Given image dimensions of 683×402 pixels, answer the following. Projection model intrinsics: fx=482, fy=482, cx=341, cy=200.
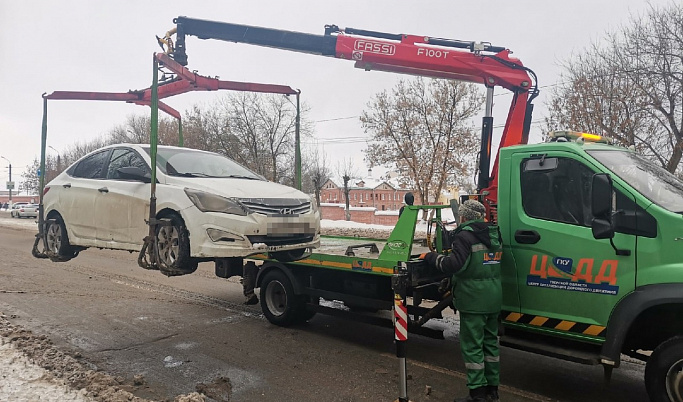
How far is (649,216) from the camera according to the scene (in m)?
3.71

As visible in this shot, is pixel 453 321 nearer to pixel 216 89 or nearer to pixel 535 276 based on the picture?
pixel 535 276

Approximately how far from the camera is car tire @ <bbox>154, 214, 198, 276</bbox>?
4.82m

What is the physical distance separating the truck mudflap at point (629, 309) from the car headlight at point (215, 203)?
3.37m

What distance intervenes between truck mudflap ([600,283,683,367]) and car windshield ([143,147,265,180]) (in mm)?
4150

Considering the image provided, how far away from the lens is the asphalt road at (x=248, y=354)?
4.52 metres

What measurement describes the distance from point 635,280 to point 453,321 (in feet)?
10.9

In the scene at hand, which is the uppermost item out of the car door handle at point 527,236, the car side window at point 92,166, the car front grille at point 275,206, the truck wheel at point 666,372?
the car side window at point 92,166

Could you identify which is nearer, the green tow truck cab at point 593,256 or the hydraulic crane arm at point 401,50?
the green tow truck cab at point 593,256

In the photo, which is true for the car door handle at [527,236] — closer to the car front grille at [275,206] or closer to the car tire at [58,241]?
the car front grille at [275,206]

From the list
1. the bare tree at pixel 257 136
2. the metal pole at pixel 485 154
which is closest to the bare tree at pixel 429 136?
the bare tree at pixel 257 136

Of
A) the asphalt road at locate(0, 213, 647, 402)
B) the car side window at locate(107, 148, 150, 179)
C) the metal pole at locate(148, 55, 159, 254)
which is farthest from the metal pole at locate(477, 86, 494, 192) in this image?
the car side window at locate(107, 148, 150, 179)

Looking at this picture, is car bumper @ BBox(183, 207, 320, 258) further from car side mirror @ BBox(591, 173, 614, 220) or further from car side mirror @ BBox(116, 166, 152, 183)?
car side mirror @ BBox(591, 173, 614, 220)

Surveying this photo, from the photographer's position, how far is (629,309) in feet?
12.2

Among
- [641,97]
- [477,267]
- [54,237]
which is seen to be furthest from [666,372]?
[641,97]
